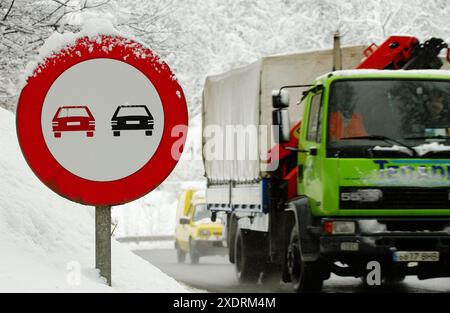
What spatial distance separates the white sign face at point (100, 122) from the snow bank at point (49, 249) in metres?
0.68

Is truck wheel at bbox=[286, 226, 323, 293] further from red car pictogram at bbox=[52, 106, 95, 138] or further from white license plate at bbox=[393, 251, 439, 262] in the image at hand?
red car pictogram at bbox=[52, 106, 95, 138]

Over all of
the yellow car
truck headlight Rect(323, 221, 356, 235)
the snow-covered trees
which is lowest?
the yellow car

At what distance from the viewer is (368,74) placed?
36.7 feet

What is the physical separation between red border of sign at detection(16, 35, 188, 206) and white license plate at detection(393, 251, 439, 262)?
20.8ft

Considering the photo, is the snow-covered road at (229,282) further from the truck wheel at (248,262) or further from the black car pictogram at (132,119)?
the black car pictogram at (132,119)

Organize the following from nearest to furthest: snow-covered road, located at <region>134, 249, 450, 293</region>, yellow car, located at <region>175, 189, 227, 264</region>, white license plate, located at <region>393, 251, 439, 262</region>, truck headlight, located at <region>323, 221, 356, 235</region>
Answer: white license plate, located at <region>393, 251, 439, 262</region>, truck headlight, located at <region>323, 221, 356, 235</region>, snow-covered road, located at <region>134, 249, 450, 293</region>, yellow car, located at <region>175, 189, 227, 264</region>

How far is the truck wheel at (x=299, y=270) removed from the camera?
36.9ft

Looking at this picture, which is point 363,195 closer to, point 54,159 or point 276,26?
point 54,159

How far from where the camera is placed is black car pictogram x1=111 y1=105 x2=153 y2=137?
4.49 metres

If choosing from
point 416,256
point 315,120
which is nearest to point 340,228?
point 416,256

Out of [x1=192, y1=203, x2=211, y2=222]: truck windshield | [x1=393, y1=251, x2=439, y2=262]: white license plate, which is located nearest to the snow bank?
[x1=393, y1=251, x2=439, y2=262]: white license plate

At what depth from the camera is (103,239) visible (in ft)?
15.9
